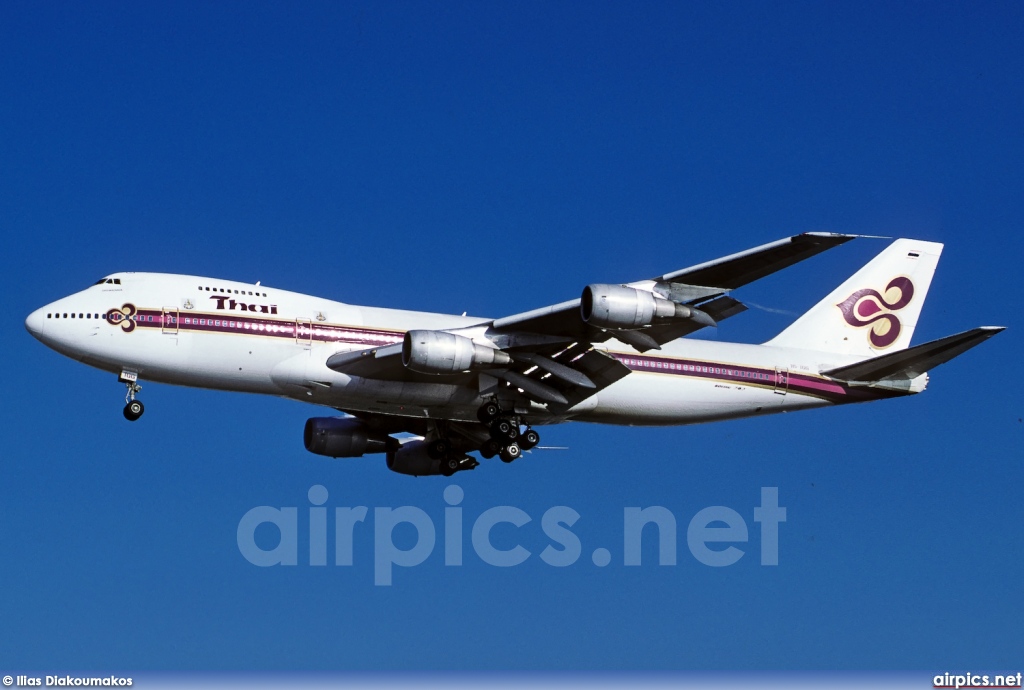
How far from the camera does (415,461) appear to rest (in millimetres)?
45812

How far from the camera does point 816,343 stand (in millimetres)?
45875

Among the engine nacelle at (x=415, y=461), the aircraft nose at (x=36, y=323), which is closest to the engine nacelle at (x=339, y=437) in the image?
the engine nacelle at (x=415, y=461)

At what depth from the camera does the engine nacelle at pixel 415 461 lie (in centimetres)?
4575

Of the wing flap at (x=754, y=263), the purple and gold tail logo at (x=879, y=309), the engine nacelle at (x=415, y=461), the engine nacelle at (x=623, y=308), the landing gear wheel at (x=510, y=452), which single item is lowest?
the landing gear wheel at (x=510, y=452)

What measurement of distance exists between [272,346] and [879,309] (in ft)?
70.5

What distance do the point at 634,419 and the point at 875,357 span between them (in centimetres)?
835

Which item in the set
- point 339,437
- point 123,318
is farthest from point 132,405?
point 339,437

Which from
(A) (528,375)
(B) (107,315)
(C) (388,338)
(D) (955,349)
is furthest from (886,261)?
(B) (107,315)

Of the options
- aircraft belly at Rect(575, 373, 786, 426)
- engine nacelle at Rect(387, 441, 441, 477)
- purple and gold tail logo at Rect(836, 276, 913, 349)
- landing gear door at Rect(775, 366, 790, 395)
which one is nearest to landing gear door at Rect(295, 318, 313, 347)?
engine nacelle at Rect(387, 441, 441, 477)

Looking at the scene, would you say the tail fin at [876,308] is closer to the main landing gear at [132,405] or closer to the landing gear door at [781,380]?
the landing gear door at [781,380]

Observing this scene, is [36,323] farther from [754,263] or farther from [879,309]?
[879,309]

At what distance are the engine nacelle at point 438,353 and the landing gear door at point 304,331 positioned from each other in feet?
10.1

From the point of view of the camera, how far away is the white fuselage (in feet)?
124

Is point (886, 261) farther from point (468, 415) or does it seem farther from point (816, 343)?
point (468, 415)
